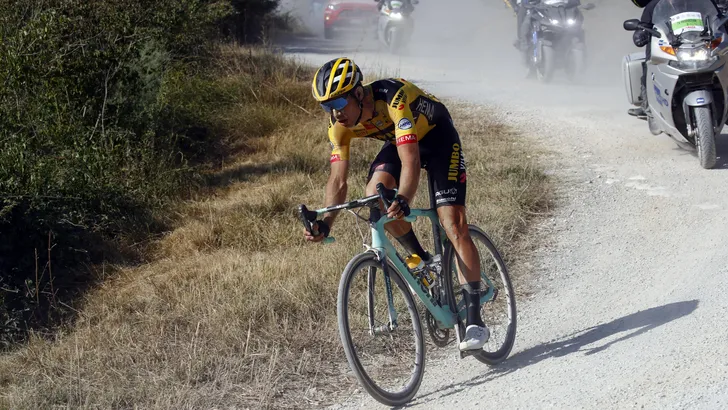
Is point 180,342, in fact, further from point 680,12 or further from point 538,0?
point 538,0

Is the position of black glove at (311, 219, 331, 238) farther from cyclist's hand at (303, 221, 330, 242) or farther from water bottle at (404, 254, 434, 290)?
water bottle at (404, 254, 434, 290)

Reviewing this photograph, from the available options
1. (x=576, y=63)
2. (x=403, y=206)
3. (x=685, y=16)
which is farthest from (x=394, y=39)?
(x=403, y=206)

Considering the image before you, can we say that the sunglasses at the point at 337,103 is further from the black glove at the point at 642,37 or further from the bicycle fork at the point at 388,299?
the black glove at the point at 642,37

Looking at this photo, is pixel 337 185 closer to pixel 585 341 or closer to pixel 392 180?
pixel 392 180

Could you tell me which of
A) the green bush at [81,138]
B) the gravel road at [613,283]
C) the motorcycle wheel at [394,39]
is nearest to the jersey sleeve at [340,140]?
the gravel road at [613,283]

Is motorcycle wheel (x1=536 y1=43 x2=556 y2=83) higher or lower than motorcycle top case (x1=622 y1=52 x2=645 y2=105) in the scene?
lower

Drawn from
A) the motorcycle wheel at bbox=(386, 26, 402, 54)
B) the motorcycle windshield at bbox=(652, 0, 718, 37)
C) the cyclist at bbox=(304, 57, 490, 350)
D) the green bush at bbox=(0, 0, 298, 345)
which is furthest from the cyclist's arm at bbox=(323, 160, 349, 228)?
the motorcycle wheel at bbox=(386, 26, 402, 54)

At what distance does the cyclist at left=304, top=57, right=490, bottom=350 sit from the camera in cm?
466

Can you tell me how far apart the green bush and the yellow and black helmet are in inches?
126

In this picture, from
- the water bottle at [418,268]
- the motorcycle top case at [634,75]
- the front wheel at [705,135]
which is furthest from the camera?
the motorcycle top case at [634,75]

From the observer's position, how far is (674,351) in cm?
498

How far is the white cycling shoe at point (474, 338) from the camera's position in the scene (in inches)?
194

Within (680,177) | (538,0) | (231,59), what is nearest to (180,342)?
(680,177)

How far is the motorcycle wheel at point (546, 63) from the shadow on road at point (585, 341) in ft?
36.0
